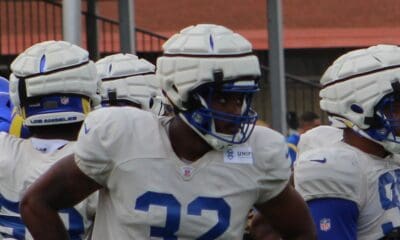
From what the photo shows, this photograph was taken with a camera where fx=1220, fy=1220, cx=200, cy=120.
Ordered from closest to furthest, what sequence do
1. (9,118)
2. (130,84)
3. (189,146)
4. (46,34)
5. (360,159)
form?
(189,146) < (360,159) < (9,118) < (130,84) < (46,34)

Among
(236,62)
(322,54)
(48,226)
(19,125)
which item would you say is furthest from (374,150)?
(322,54)

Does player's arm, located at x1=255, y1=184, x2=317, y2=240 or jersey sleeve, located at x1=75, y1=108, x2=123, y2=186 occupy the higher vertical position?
jersey sleeve, located at x1=75, y1=108, x2=123, y2=186

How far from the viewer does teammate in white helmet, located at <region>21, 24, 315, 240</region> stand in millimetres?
3928

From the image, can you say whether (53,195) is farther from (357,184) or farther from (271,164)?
(357,184)

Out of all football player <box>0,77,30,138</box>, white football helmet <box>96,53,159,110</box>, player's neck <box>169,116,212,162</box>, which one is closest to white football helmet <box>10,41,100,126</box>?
football player <box>0,77,30,138</box>

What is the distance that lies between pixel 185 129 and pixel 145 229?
36cm

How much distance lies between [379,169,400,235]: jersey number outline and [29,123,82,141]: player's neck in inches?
48.8

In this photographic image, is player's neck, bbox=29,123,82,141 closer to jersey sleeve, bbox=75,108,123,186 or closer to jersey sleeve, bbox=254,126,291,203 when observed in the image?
jersey sleeve, bbox=75,108,123,186

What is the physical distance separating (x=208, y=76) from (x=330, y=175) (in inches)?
28.8

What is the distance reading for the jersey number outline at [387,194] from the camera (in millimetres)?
4469

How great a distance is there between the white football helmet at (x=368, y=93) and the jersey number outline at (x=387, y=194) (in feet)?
0.36

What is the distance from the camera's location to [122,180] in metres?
3.95

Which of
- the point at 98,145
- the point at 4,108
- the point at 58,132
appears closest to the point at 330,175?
the point at 98,145

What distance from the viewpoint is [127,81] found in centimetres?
639
